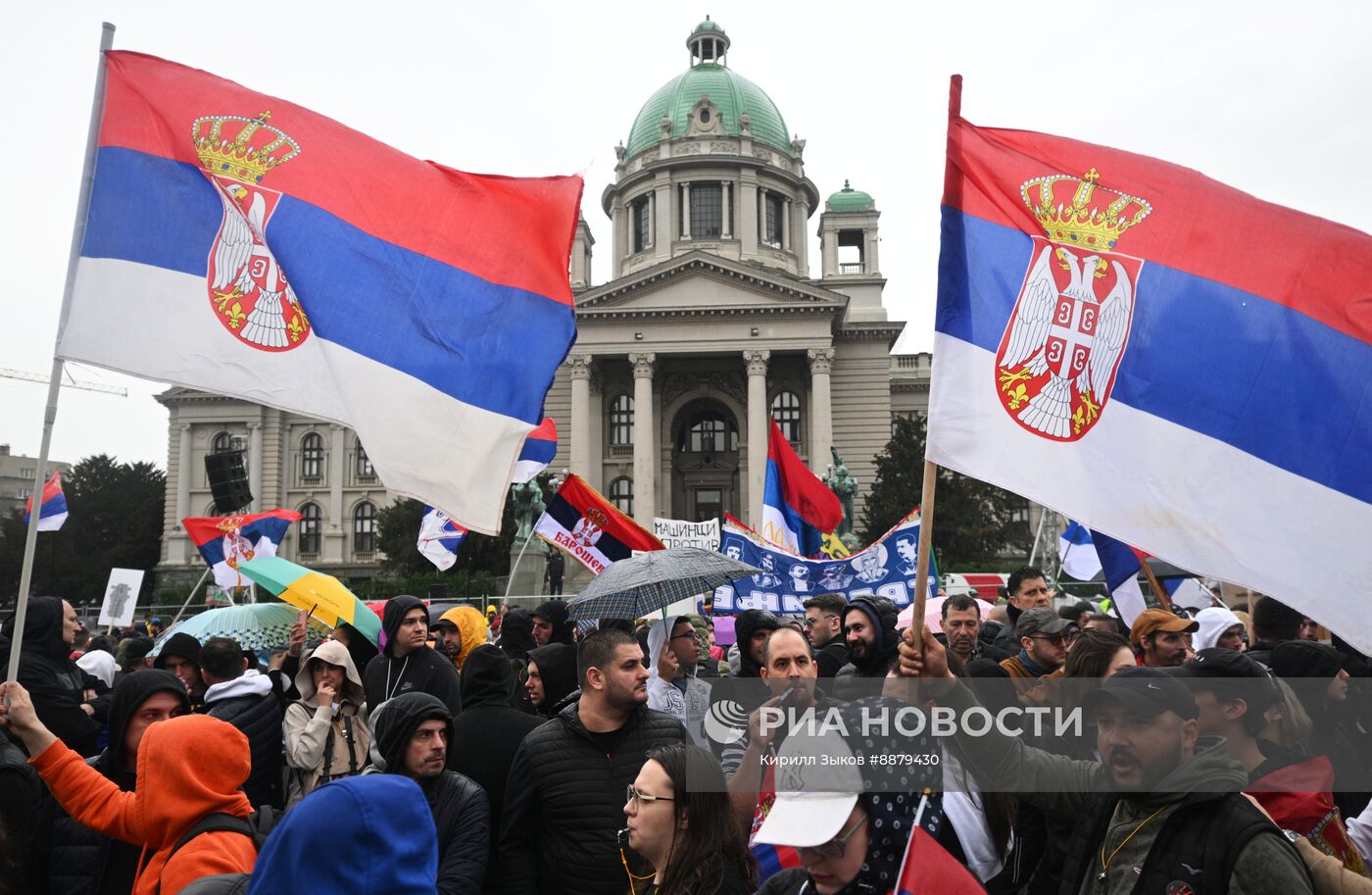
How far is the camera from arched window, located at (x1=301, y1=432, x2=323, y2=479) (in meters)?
59.4

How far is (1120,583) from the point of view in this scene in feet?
23.0

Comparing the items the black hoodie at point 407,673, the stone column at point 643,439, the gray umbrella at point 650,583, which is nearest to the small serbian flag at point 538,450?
the gray umbrella at point 650,583

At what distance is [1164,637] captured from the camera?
5355 millimetres

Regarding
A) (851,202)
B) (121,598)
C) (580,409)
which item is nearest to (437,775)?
(121,598)

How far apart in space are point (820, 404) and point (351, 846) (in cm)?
4683

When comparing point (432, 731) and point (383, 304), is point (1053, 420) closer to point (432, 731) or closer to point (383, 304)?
point (432, 731)

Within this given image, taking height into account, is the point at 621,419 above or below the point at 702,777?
above

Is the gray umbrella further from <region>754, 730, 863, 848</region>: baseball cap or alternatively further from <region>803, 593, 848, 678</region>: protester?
<region>754, 730, 863, 848</region>: baseball cap

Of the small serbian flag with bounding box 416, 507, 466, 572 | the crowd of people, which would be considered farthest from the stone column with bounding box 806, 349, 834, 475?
the crowd of people

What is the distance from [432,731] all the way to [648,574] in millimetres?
2713

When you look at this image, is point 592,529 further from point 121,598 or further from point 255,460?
point 255,460

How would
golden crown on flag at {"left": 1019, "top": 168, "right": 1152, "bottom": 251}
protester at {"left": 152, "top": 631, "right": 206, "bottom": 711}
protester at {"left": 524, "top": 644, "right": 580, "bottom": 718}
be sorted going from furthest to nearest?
protester at {"left": 152, "top": 631, "right": 206, "bottom": 711} < protester at {"left": 524, "top": 644, "right": 580, "bottom": 718} < golden crown on flag at {"left": 1019, "top": 168, "right": 1152, "bottom": 251}

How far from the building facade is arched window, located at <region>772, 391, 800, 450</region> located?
9 centimetres

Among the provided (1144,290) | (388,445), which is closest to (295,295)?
(388,445)
